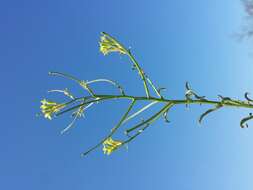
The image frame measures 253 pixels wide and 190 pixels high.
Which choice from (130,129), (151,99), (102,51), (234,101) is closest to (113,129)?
(130,129)

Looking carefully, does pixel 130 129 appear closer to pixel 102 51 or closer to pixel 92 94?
pixel 92 94

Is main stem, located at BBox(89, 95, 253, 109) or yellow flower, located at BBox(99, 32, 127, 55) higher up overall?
yellow flower, located at BBox(99, 32, 127, 55)

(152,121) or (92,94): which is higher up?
(92,94)

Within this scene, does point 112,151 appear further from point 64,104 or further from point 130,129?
point 64,104

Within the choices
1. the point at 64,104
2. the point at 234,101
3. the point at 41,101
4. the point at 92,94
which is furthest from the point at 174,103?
the point at 41,101

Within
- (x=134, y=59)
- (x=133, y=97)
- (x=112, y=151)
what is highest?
(x=134, y=59)

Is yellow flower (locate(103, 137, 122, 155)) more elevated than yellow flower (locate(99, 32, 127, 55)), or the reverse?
yellow flower (locate(99, 32, 127, 55))

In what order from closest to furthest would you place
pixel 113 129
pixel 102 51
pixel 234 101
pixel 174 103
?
pixel 234 101 → pixel 174 103 → pixel 113 129 → pixel 102 51

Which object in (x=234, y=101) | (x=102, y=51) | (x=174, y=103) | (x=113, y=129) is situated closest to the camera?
(x=234, y=101)

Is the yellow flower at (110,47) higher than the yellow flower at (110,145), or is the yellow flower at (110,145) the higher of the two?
the yellow flower at (110,47)

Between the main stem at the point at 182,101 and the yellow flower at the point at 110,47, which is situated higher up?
the yellow flower at the point at 110,47

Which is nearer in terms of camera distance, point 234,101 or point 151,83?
point 234,101
